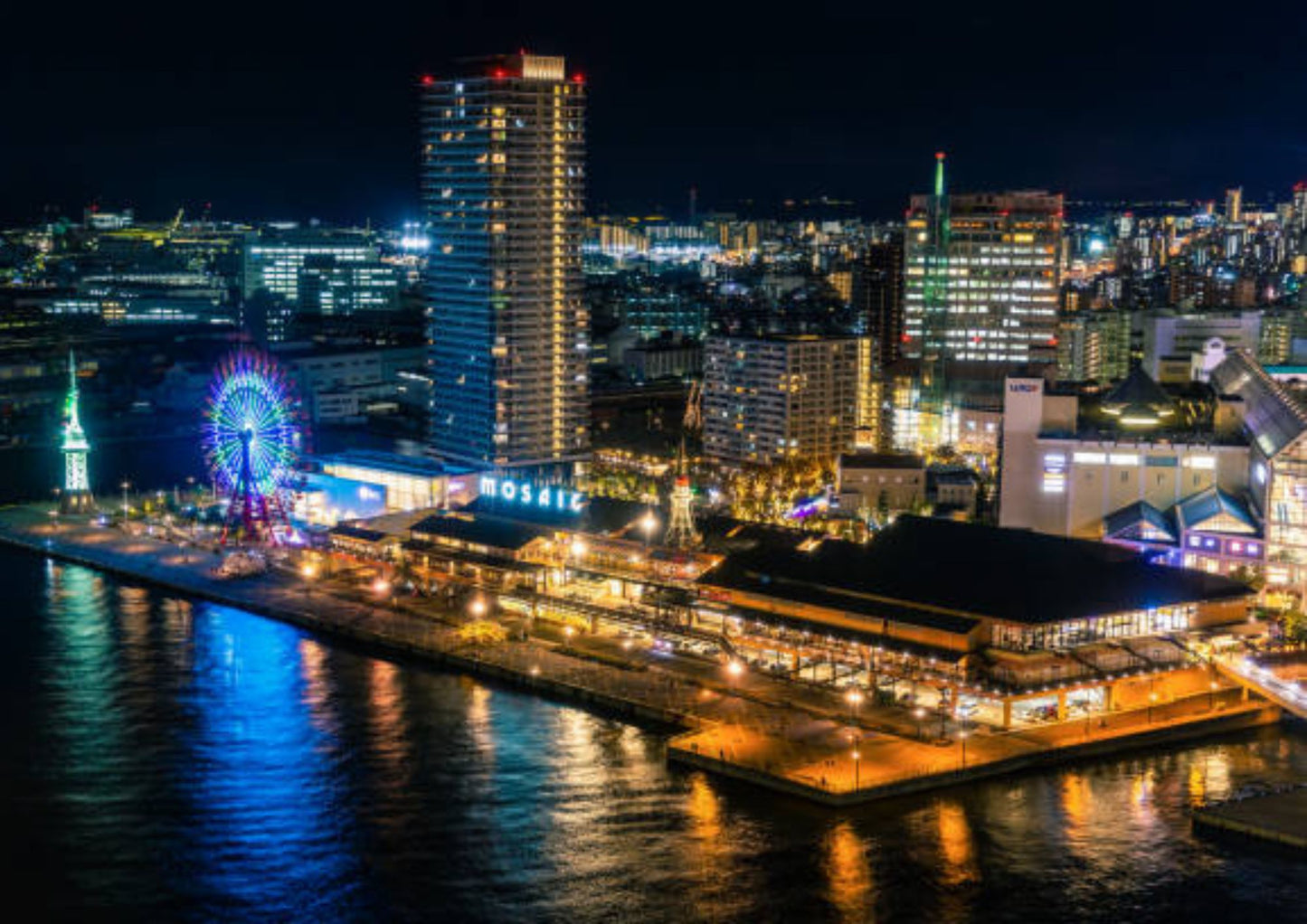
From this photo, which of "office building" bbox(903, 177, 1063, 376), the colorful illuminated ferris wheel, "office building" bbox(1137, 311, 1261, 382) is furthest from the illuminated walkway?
"office building" bbox(1137, 311, 1261, 382)

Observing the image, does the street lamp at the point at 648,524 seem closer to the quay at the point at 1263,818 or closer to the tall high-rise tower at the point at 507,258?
the tall high-rise tower at the point at 507,258

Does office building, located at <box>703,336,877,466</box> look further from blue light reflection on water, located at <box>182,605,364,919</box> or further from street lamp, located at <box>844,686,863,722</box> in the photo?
street lamp, located at <box>844,686,863,722</box>

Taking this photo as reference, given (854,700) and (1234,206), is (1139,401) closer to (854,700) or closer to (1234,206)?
(854,700)

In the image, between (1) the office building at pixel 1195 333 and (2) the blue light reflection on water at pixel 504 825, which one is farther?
(1) the office building at pixel 1195 333

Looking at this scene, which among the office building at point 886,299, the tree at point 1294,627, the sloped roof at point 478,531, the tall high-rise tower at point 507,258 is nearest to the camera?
the tree at point 1294,627

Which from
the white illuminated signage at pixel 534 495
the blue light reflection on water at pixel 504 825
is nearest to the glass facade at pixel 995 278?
the white illuminated signage at pixel 534 495

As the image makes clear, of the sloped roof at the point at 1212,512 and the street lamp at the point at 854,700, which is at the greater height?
the sloped roof at the point at 1212,512

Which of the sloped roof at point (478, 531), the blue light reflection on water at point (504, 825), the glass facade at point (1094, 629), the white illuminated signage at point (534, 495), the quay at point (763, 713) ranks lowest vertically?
the blue light reflection on water at point (504, 825)
